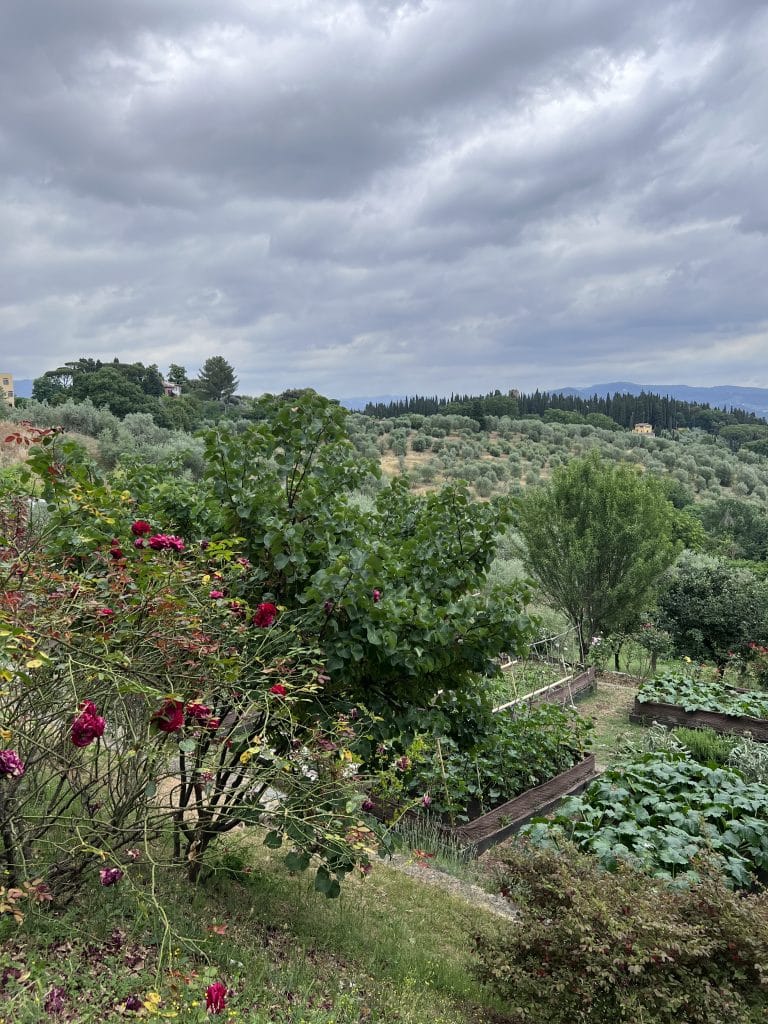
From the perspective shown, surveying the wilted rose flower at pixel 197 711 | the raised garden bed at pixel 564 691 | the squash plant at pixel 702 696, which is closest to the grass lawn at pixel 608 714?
the raised garden bed at pixel 564 691

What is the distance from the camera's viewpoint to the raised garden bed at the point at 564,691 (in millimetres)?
9688

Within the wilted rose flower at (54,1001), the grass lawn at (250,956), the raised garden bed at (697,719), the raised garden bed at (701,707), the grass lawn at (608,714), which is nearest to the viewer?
the wilted rose flower at (54,1001)

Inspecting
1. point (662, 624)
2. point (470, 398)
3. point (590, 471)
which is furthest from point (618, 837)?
point (470, 398)

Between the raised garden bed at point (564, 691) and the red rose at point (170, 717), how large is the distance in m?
6.73

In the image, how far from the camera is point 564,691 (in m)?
10.9

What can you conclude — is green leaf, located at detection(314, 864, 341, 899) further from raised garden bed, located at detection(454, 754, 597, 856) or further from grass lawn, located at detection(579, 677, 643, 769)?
grass lawn, located at detection(579, 677, 643, 769)

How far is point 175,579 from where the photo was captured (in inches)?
114

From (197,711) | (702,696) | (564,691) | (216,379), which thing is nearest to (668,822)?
(197,711)

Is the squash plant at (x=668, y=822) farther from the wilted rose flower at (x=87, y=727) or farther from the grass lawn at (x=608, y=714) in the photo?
the wilted rose flower at (x=87, y=727)

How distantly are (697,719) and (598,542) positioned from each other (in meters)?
5.25

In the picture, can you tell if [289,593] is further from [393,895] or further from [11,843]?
[393,895]

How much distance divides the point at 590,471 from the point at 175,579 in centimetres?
1295

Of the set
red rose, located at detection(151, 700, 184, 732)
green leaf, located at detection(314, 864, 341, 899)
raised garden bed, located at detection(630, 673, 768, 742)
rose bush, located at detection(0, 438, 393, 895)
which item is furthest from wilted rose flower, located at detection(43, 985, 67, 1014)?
raised garden bed, located at detection(630, 673, 768, 742)

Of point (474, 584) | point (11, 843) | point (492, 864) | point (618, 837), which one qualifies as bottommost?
point (492, 864)
